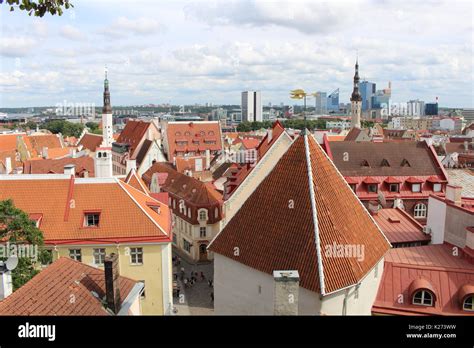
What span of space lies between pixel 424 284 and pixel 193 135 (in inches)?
2098

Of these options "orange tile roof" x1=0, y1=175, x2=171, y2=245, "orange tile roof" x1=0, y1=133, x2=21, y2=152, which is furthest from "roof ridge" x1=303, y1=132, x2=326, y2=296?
"orange tile roof" x1=0, y1=133, x2=21, y2=152

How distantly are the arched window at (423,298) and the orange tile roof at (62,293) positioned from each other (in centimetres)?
899

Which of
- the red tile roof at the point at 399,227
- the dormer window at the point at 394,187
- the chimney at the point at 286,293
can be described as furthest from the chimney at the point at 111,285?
the dormer window at the point at 394,187

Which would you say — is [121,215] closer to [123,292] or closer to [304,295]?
[123,292]

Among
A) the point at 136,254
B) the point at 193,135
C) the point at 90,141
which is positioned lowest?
the point at 136,254

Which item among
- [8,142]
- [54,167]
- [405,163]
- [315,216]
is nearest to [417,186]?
[405,163]

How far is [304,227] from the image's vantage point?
1340cm

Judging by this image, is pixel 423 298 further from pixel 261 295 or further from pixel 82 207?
pixel 82 207

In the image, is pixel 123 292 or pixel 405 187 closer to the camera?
pixel 123 292

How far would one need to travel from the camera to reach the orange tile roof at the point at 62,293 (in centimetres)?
1003
